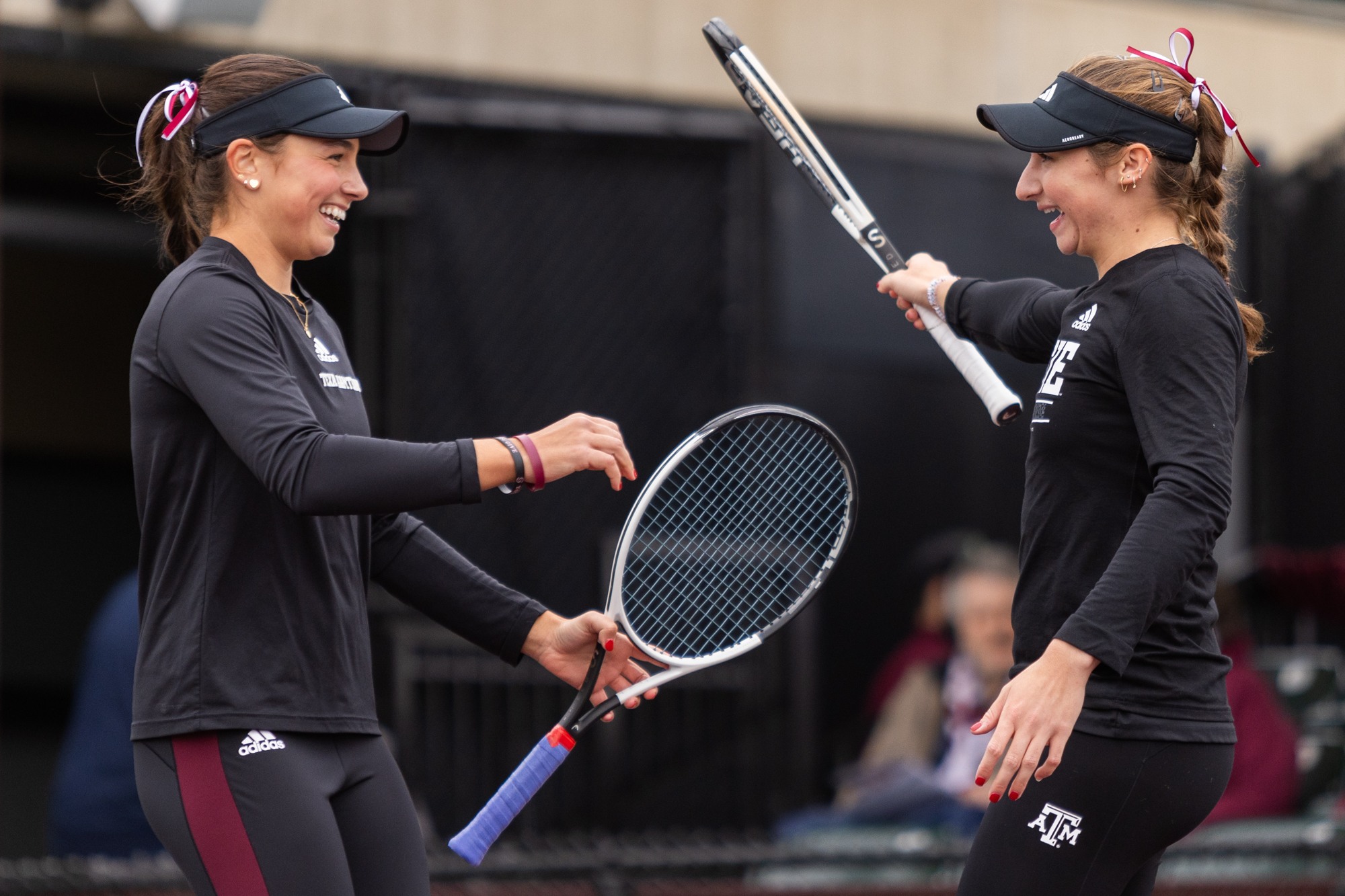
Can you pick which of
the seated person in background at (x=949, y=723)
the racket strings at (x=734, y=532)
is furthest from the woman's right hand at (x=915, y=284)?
the seated person in background at (x=949, y=723)

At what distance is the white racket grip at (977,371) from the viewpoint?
9.12 feet

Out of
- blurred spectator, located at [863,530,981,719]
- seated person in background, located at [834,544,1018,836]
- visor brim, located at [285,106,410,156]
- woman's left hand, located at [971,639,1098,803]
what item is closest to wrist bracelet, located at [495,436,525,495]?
visor brim, located at [285,106,410,156]

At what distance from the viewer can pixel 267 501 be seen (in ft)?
7.52

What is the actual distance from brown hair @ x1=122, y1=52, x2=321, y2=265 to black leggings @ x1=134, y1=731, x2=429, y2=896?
82cm

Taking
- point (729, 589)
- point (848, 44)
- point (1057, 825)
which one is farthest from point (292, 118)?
point (848, 44)

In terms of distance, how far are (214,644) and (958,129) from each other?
597 centimetres

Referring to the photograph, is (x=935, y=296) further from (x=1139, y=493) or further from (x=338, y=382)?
(x=338, y=382)

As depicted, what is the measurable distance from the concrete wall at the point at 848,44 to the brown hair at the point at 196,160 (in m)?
3.84

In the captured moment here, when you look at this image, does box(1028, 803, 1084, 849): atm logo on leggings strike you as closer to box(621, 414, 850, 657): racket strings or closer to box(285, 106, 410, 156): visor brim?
box(621, 414, 850, 657): racket strings

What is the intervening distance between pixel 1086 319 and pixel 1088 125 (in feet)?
1.00

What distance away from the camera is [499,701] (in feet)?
20.6

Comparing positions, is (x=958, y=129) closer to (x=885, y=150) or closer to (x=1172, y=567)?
(x=885, y=150)

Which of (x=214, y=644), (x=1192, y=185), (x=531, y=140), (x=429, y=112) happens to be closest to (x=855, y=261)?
(x=531, y=140)

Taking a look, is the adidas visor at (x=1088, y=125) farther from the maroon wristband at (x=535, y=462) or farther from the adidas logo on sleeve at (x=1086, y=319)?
the maroon wristband at (x=535, y=462)
